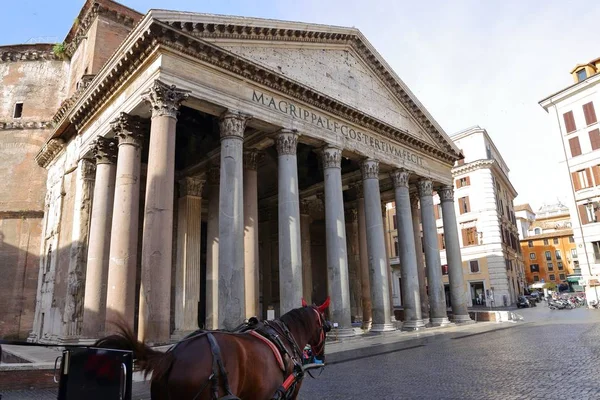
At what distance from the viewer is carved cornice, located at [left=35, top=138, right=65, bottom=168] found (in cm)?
1686

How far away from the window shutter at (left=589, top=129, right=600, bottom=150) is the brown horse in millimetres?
28852

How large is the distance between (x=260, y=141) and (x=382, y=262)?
19.7 feet

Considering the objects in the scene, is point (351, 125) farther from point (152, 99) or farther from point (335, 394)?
point (335, 394)

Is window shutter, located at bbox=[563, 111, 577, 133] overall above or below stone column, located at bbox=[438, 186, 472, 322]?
above

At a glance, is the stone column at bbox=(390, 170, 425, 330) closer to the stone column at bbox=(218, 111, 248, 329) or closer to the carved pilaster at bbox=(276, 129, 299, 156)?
the carved pilaster at bbox=(276, 129, 299, 156)

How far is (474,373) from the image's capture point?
7.46 meters

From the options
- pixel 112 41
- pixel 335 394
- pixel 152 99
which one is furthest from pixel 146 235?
pixel 112 41

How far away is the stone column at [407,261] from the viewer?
53.2 feet

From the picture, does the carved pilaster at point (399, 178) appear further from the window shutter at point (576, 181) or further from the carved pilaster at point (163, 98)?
the window shutter at point (576, 181)

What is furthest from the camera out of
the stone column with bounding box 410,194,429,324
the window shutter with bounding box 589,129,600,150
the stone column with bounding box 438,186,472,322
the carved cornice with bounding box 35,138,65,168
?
the window shutter with bounding box 589,129,600,150

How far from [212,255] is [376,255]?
18.8 feet

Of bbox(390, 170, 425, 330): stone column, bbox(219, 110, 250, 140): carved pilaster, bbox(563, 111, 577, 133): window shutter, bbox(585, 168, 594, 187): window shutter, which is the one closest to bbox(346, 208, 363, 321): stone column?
bbox(390, 170, 425, 330): stone column

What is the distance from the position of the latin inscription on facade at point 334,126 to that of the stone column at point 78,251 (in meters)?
6.61

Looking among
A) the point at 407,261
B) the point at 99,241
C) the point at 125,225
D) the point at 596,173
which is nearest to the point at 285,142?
the point at 125,225
